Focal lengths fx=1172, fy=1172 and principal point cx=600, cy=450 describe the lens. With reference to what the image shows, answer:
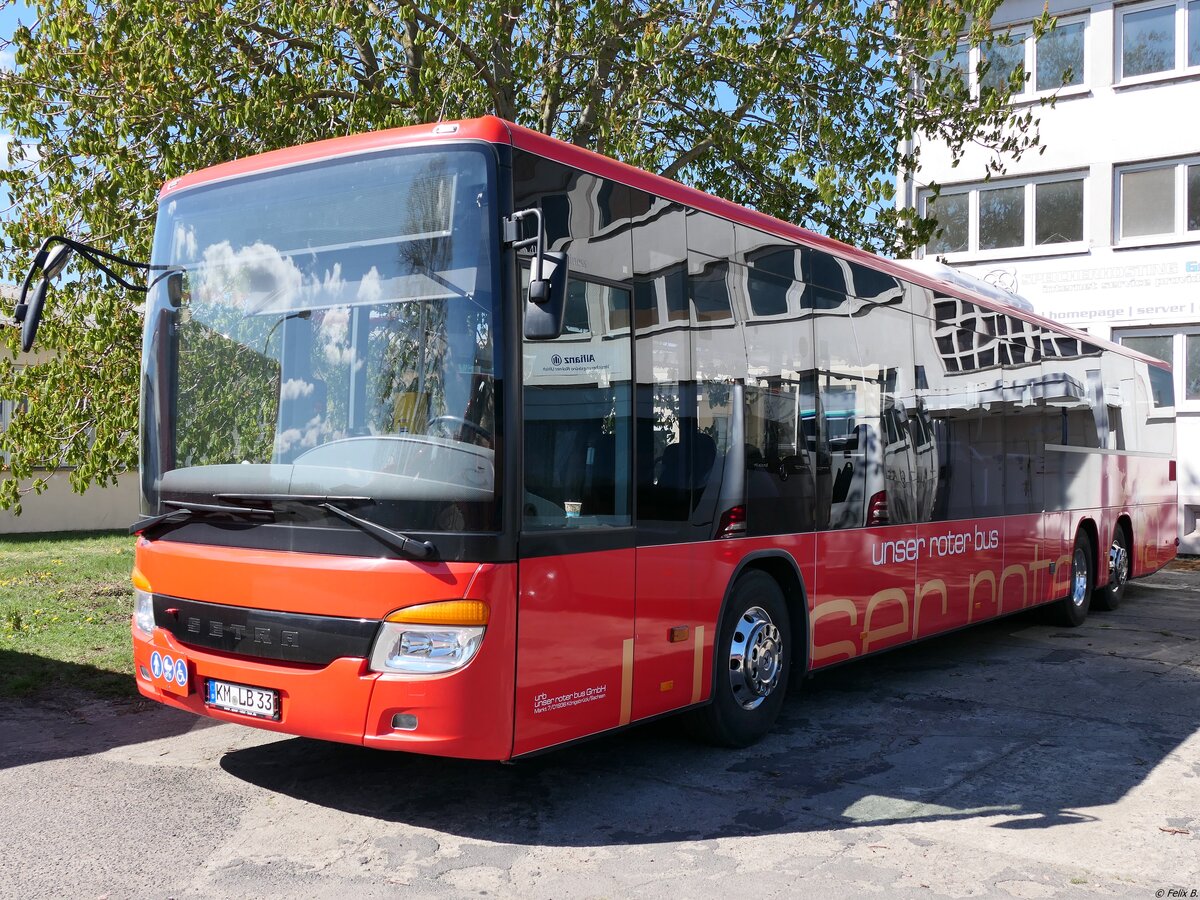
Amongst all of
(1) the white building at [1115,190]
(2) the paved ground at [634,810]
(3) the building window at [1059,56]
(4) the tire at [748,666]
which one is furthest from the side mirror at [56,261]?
(3) the building window at [1059,56]

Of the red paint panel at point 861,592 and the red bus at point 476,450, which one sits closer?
the red bus at point 476,450

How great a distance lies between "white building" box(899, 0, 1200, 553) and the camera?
21578mm

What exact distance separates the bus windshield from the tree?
5.18m

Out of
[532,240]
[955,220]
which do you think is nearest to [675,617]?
[532,240]

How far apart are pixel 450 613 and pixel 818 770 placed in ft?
8.37

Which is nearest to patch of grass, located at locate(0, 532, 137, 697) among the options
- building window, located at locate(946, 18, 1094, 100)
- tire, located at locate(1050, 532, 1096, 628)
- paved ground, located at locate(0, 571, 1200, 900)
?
paved ground, located at locate(0, 571, 1200, 900)

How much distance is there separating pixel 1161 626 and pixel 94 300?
11.1 m

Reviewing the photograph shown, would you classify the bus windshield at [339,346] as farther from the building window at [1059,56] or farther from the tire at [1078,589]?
the building window at [1059,56]

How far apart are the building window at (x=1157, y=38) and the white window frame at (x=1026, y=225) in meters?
2.17

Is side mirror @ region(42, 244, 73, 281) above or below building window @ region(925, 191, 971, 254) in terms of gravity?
below

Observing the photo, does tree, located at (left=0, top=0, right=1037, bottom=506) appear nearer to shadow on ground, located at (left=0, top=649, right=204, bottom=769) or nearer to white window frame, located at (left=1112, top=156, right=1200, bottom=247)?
shadow on ground, located at (left=0, top=649, right=204, bottom=769)

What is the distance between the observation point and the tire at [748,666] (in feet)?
20.9

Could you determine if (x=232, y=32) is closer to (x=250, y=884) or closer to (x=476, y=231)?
(x=476, y=231)

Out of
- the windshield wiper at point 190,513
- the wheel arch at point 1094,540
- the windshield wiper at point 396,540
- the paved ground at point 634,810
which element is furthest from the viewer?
the wheel arch at point 1094,540
